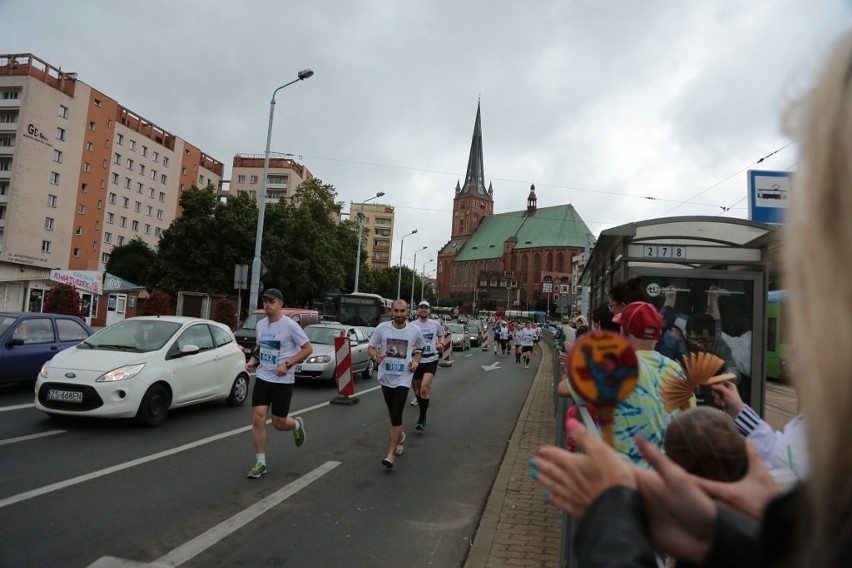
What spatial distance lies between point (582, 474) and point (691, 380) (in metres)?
1.48

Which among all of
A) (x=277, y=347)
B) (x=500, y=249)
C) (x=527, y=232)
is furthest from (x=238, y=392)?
(x=500, y=249)

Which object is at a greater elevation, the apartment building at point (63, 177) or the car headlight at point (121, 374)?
the apartment building at point (63, 177)

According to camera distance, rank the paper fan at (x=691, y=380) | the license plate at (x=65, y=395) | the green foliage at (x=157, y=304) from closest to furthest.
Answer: the paper fan at (x=691, y=380), the license plate at (x=65, y=395), the green foliage at (x=157, y=304)

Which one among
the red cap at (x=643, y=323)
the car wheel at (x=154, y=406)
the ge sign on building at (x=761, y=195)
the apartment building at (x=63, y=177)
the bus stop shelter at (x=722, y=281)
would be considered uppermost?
the apartment building at (x=63, y=177)

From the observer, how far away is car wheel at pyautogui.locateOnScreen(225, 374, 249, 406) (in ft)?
32.4

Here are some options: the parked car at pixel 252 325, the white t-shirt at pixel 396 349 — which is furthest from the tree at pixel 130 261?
the white t-shirt at pixel 396 349

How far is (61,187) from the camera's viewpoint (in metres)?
53.3

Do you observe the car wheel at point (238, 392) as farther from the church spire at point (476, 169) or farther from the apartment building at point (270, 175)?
the church spire at point (476, 169)

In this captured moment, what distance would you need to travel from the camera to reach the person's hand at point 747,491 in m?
1.21

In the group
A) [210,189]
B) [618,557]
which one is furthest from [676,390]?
[210,189]

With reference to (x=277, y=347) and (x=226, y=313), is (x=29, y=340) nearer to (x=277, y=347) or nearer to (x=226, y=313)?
(x=277, y=347)

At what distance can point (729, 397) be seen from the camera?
2.41 m

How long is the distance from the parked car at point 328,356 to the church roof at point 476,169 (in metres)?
109

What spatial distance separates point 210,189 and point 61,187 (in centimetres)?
2547
